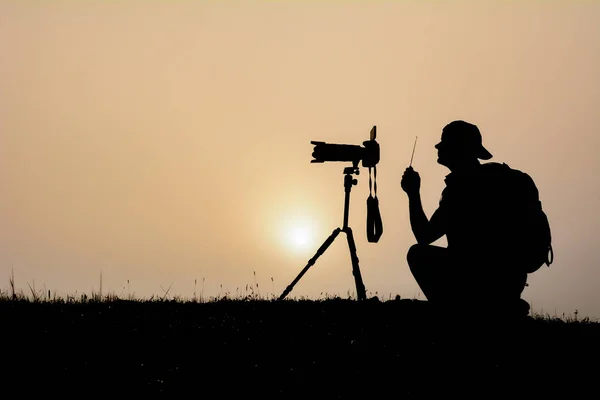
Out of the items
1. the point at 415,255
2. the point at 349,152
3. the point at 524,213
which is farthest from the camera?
the point at 349,152

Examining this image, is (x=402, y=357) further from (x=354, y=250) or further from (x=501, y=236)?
(x=354, y=250)

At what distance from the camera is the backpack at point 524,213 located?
721cm

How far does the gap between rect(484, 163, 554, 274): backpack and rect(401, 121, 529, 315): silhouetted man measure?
60 millimetres

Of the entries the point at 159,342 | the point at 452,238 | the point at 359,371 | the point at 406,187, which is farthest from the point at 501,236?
the point at 159,342

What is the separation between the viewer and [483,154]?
7.82m

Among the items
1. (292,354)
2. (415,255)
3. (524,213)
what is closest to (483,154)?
(524,213)

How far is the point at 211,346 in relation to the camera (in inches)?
309

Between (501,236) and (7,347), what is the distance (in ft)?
16.7

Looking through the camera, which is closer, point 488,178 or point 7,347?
point 488,178

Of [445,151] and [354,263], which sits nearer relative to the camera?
[445,151]

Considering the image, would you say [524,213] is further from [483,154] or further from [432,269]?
[432,269]

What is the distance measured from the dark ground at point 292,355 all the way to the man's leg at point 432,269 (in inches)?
12.0

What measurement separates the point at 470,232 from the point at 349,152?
12.0ft

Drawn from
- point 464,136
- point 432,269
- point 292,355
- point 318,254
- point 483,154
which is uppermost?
point 464,136
